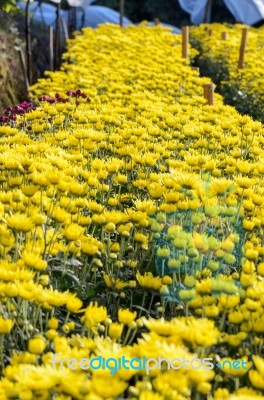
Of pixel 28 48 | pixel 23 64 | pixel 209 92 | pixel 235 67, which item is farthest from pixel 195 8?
pixel 209 92

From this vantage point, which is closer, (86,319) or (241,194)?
(86,319)

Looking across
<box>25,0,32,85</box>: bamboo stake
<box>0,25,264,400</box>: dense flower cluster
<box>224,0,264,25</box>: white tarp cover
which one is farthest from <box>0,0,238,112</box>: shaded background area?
<box>224,0,264,25</box>: white tarp cover

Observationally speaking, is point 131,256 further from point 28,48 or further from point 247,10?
point 247,10

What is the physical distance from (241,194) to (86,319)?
3.83 ft

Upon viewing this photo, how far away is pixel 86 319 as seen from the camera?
6.44 feet

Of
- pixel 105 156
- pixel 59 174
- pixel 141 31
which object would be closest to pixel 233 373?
pixel 59 174

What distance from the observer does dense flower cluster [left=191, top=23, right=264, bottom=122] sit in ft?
24.9

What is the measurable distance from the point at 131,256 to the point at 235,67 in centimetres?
690

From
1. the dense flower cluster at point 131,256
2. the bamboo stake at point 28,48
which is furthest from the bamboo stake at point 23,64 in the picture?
the dense flower cluster at point 131,256

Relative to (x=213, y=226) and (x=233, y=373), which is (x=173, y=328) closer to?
(x=233, y=373)

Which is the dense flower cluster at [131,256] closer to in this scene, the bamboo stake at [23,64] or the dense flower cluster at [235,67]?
the dense flower cluster at [235,67]

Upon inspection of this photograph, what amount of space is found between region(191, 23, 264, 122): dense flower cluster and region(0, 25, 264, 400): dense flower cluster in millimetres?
3102

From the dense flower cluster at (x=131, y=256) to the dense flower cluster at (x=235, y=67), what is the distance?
310 cm

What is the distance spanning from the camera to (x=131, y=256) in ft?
9.30
